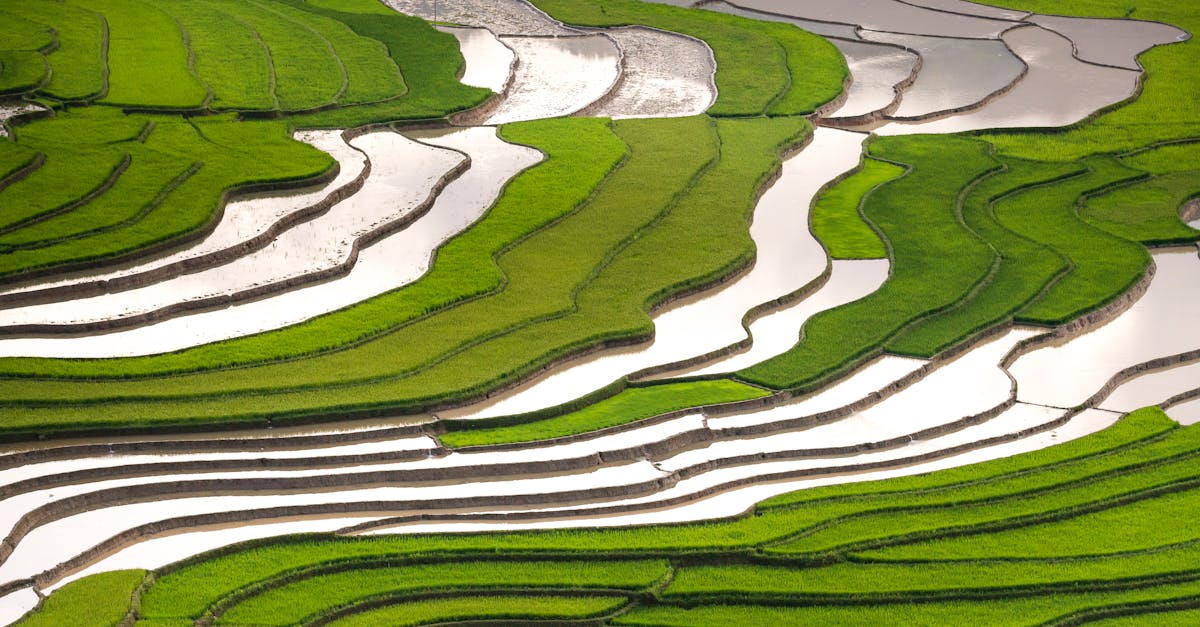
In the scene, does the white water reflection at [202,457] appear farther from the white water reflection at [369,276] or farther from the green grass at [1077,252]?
the green grass at [1077,252]

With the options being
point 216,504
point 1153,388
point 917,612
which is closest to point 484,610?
point 216,504

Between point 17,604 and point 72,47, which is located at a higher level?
point 72,47

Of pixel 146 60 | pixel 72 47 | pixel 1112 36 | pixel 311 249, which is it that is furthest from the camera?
pixel 1112 36

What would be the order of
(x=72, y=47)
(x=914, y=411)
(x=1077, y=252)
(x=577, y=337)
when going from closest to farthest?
(x=914, y=411)
(x=577, y=337)
(x=1077, y=252)
(x=72, y=47)

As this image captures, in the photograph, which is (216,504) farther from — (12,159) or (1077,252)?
(1077,252)

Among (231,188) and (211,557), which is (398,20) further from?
(211,557)

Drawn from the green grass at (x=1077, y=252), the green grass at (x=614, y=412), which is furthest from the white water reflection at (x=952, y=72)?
the green grass at (x=614, y=412)
